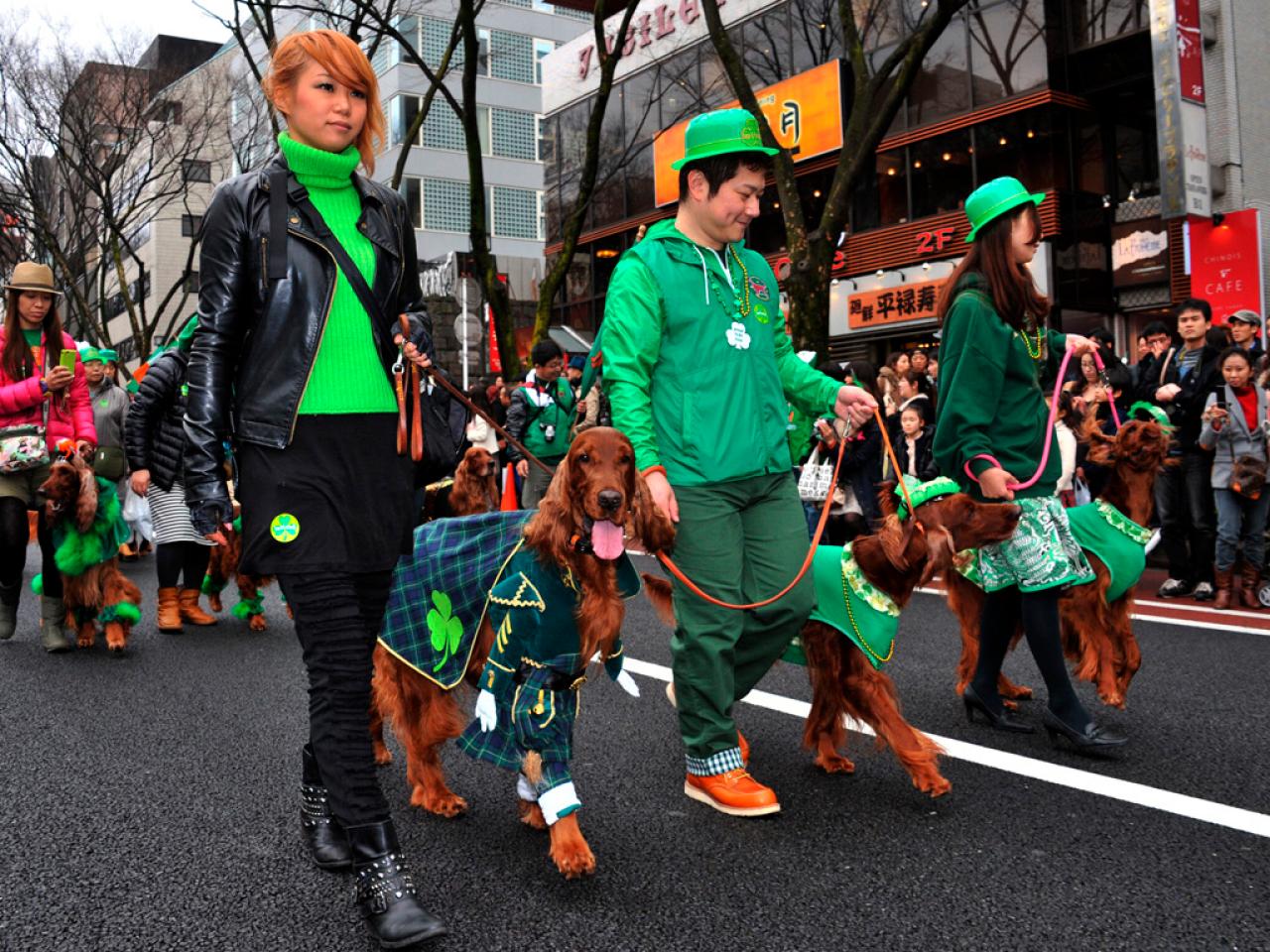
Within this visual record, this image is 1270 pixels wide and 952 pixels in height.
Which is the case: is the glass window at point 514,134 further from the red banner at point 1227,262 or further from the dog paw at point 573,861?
the dog paw at point 573,861

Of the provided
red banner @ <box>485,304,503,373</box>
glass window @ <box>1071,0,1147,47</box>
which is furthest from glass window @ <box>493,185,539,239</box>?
glass window @ <box>1071,0,1147,47</box>

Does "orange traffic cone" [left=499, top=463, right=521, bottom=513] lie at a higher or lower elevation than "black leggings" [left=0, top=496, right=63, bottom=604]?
higher

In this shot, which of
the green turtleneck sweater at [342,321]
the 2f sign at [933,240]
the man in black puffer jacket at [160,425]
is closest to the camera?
the green turtleneck sweater at [342,321]

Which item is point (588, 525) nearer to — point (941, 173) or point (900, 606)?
point (900, 606)

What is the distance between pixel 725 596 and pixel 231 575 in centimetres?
549

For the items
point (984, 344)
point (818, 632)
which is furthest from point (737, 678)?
point (984, 344)

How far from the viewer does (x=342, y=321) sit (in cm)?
273

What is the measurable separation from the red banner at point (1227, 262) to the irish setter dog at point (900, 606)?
42.5ft

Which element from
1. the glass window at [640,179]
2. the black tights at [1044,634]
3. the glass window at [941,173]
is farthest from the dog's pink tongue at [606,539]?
the glass window at [640,179]

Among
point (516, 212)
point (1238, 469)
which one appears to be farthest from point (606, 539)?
point (516, 212)

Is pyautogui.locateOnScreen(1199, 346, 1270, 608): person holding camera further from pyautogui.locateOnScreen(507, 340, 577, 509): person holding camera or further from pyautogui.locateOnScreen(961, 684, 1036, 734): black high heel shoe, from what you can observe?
pyautogui.locateOnScreen(507, 340, 577, 509): person holding camera

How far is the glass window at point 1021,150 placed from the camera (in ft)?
57.0

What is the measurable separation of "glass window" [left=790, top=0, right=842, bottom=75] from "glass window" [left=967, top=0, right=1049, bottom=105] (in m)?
3.07

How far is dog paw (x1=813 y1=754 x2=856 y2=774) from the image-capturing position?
3.85 m
